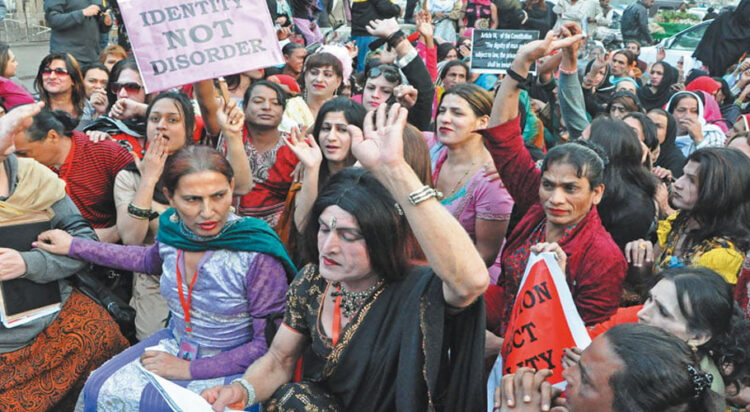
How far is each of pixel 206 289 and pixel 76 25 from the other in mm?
6465

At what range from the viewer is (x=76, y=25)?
330 inches

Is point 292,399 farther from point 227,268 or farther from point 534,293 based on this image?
point 534,293

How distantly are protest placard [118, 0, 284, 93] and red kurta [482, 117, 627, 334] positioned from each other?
1.48 metres

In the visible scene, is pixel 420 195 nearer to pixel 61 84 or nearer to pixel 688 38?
pixel 61 84

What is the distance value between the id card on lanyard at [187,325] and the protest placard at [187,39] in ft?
3.82

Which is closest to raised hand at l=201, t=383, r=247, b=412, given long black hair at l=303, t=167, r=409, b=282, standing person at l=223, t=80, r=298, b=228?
long black hair at l=303, t=167, r=409, b=282

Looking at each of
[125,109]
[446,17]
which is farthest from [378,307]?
[446,17]

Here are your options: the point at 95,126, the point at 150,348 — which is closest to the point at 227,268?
the point at 150,348

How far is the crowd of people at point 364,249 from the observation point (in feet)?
7.46

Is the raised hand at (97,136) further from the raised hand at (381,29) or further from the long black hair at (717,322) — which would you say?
the long black hair at (717,322)

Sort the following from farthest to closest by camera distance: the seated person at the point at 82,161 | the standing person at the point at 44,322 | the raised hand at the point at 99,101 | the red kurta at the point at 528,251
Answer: the raised hand at the point at 99,101 → the seated person at the point at 82,161 → the standing person at the point at 44,322 → the red kurta at the point at 528,251

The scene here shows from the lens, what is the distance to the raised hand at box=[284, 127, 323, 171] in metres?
3.62

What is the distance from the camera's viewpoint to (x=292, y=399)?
262cm

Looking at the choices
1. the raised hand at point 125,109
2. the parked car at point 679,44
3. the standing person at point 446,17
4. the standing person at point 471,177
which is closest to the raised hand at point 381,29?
the standing person at point 471,177
